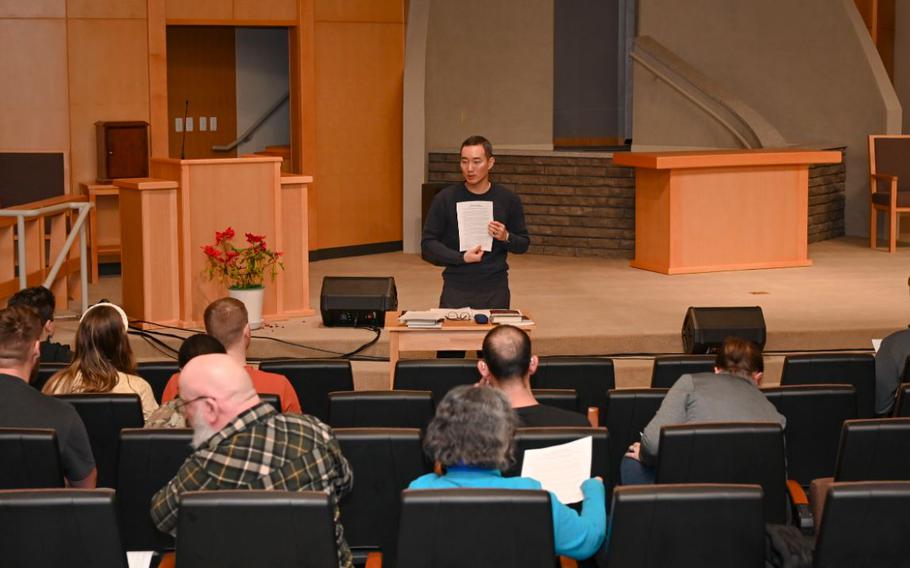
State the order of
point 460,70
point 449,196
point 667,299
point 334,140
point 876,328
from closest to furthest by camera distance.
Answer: point 449,196 < point 876,328 < point 667,299 < point 334,140 < point 460,70

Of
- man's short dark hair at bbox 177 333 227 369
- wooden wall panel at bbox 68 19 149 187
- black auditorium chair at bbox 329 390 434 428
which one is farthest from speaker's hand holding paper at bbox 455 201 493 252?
wooden wall panel at bbox 68 19 149 187

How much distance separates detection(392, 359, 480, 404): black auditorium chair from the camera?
15.8 feet

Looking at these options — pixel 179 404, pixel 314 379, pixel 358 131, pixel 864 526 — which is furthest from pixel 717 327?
pixel 358 131

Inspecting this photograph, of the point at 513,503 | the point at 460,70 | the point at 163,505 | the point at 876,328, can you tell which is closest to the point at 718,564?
the point at 513,503

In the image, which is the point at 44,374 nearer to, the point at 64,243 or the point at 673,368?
the point at 673,368

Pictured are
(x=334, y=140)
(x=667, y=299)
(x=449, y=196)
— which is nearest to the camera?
(x=449, y=196)

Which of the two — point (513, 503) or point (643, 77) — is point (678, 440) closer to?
point (513, 503)

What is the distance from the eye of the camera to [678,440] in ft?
11.7

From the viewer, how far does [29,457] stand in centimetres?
337

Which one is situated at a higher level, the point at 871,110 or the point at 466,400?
the point at 871,110

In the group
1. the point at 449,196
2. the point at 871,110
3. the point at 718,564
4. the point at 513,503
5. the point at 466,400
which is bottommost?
the point at 718,564

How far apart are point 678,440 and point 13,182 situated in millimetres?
7625

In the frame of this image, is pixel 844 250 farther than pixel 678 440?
Yes

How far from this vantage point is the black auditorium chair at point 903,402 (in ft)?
14.2
